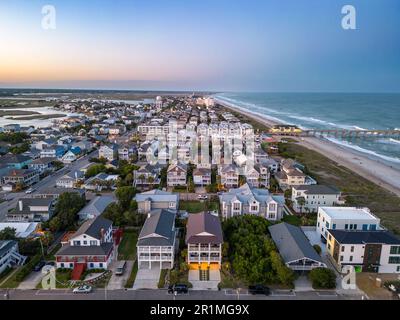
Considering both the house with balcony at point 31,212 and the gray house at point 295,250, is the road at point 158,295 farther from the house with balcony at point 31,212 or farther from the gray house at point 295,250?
the house with balcony at point 31,212

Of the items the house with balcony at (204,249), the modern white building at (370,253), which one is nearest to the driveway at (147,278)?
the house with balcony at (204,249)

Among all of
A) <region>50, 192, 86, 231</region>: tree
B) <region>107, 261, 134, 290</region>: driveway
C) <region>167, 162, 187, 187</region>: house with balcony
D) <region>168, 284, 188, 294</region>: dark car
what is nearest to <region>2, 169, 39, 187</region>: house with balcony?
<region>50, 192, 86, 231</region>: tree

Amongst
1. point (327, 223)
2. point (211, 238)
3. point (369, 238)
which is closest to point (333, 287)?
point (369, 238)

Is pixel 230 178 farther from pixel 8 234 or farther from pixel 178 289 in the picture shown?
pixel 8 234

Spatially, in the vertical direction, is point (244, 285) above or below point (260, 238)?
below
